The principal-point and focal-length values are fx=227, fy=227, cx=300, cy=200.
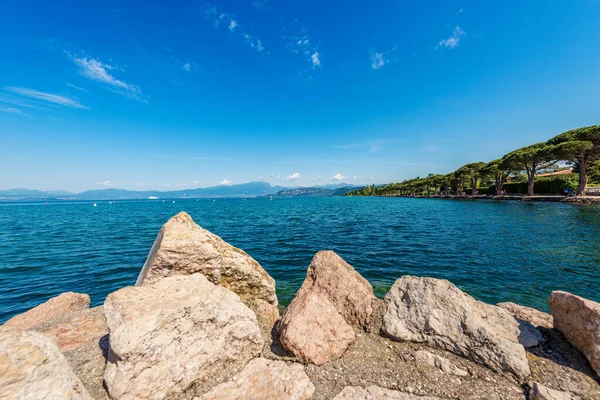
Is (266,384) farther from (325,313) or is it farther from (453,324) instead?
(453,324)

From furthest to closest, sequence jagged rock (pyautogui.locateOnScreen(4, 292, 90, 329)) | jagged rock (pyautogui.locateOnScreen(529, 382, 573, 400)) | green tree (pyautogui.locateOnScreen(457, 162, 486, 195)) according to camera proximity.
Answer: green tree (pyautogui.locateOnScreen(457, 162, 486, 195)), jagged rock (pyautogui.locateOnScreen(4, 292, 90, 329)), jagged rock (pyautogui.locateOnScreen(529, 382, 573, 400))

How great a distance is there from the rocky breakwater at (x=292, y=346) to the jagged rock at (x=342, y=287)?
44 mm

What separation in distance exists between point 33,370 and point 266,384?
381 centimetres

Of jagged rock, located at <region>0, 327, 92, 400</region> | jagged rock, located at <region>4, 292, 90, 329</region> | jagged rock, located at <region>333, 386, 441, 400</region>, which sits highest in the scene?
jagged rock, located at <region>0, 327, 92, 400</region>

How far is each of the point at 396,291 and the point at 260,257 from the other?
12.2 m

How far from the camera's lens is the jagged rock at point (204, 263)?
672cm

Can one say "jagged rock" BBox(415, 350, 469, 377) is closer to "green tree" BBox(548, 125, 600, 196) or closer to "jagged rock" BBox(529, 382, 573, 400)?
"jagged rock" BBox(529, 382, 573, 400)

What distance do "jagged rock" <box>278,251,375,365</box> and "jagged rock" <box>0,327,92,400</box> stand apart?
13.1 ft

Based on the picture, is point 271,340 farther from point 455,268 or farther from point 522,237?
point 522,237

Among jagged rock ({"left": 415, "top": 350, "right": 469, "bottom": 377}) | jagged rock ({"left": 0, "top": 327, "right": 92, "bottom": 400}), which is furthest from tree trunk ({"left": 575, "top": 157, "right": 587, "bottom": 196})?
jagged rock ({"left": 0, "top": 327, "right": 92, "bottom": 400})

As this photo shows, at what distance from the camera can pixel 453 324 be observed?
6141mm

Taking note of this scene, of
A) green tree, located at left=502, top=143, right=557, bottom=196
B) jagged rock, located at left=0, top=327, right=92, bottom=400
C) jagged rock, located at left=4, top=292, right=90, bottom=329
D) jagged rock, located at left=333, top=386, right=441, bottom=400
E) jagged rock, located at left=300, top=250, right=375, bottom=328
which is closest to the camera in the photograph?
jagged rock, located at left=0, top=327, right=92, bottom=400

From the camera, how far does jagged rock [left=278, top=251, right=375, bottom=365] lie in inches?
223

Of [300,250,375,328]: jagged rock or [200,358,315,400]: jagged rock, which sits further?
[300,250,375,328]: jagged rock
